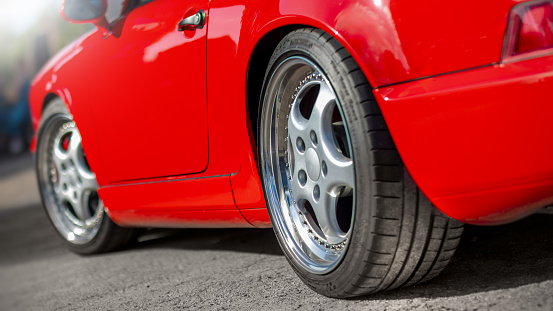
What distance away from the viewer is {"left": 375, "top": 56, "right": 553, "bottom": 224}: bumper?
170 centimetres

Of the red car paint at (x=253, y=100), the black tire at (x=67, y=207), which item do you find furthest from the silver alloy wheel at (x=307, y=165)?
the black tire at (x=67, y=207)

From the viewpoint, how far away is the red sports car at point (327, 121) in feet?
5.75

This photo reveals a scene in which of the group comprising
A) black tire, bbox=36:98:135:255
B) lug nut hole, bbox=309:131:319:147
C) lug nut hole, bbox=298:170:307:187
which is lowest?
black tire, bbox=36:98:135:255

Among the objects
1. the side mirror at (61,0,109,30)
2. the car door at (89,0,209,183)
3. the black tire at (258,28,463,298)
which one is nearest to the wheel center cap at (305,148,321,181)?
the black tire at (258,28,463,298)

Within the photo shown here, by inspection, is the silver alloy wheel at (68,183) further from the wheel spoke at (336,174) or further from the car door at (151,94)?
the wheel spoke at (336,174)

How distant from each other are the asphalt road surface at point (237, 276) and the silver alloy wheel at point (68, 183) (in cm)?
20

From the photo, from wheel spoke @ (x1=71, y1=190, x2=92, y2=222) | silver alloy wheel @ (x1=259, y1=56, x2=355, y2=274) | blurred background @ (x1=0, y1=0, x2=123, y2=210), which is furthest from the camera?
blurred background @ (x1=0, y1=0, x2=123, y2=210)

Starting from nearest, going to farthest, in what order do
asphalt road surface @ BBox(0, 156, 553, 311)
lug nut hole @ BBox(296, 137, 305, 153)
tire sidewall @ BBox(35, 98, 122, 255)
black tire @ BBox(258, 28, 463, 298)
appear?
1. black tire @ BBox(258, 28, 463, 298)
2. asphalt road surface @ BBox(0, 156, 553, 311)
3. lug nut hole @ BBox(296, 137, 305, 153)
4. tire sidewall @ BBox(35, 98, 122, 255)

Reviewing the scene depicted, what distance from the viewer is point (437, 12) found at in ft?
5.95

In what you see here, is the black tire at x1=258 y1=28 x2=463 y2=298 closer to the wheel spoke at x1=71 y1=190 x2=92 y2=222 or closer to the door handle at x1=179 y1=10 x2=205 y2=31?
the door handle at x1=179 y1=10 x2=205 y2=31

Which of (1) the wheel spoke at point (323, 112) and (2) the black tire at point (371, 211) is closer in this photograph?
(2) the black tire at point (371, 211)

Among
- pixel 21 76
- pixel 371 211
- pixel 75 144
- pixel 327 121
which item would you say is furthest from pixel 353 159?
pixel 21 76

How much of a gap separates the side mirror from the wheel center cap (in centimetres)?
153

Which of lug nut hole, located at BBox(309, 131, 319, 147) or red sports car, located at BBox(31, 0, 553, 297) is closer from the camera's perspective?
red sports car, located at BBox(31, 0, 553, 297)
